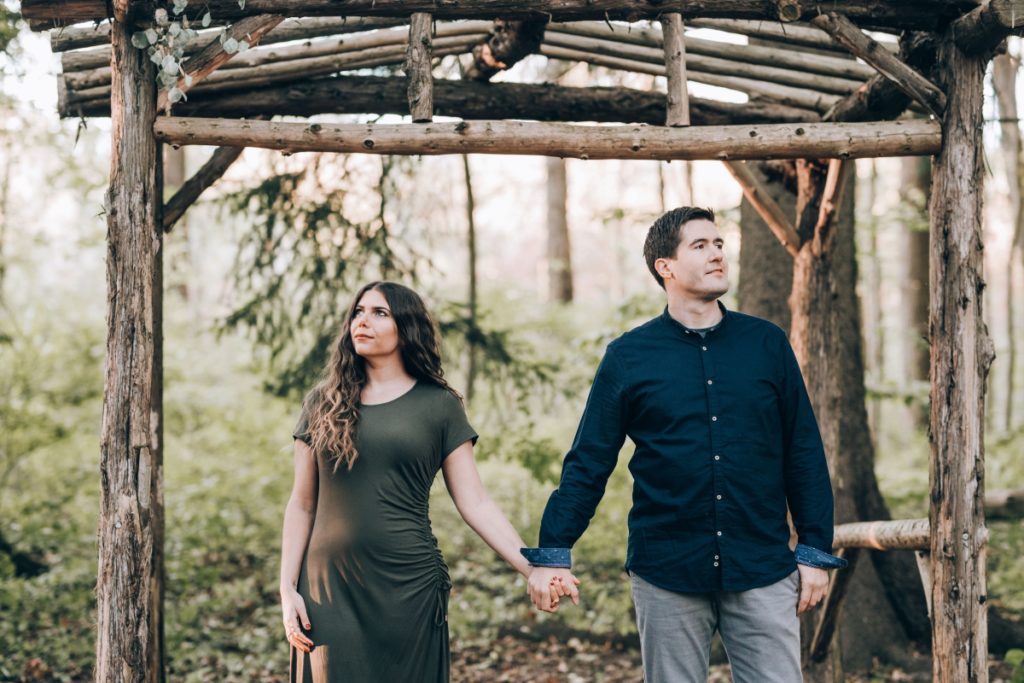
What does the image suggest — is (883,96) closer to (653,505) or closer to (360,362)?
(653,505)

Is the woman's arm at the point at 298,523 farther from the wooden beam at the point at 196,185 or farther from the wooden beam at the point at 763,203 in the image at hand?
the wooden beam at the point at 763,203

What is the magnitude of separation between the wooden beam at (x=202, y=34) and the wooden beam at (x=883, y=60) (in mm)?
1968

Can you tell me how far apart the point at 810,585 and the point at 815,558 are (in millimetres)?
97

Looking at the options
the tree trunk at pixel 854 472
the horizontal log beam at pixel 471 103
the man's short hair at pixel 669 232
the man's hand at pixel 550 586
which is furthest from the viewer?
the tree trunk at pixel 854 472

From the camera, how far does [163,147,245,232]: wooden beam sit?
446 cm

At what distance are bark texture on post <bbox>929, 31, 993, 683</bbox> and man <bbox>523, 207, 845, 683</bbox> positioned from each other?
1096mm

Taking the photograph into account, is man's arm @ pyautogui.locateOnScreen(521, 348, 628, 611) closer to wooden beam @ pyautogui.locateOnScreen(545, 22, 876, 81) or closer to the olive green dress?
the olive green dress

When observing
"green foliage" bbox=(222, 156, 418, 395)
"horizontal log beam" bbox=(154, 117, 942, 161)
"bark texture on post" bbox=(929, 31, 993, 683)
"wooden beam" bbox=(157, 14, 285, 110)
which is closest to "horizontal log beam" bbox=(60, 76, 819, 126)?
"wooden beam" bbox=(157, 14, 285, 110)

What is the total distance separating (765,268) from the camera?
6.35m

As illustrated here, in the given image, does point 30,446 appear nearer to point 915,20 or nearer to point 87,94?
point 87,94

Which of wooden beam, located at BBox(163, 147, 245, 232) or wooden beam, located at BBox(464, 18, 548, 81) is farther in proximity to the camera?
wooden beam, located at BBox(163, 147, 245, 232)

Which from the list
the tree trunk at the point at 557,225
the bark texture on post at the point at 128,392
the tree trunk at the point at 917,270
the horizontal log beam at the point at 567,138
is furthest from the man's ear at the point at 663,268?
the tree trunk at the point at 557,225

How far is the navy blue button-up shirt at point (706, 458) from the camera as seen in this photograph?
9.89 ft

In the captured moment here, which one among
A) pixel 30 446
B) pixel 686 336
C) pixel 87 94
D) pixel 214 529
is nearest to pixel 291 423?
pixel 214 529
